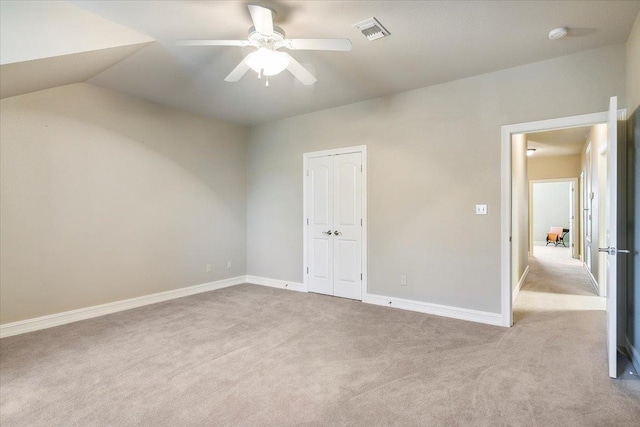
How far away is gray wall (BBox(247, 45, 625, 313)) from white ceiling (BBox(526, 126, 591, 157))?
269 cm

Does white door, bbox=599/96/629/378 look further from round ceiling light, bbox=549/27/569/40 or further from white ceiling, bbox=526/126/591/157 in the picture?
white ceiling, bbox=526/126/591/157

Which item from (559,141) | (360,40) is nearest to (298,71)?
(360,40)

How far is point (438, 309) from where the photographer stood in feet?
12.9

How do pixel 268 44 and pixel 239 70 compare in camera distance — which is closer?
pixel 268 44

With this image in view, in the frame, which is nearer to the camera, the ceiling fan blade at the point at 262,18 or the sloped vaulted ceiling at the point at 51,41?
the ceiling fan blade at the point at 262,18

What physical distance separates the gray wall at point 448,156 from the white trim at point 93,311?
8.96 feet

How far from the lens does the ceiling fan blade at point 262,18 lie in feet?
7.08

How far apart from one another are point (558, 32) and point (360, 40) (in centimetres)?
164

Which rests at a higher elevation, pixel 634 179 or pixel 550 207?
pixel 634 179

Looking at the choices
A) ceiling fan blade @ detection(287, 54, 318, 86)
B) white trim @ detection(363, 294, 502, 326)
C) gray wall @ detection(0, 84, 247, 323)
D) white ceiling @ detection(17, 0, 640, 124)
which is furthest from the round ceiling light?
gray wall @ detection(0, 84, 247, 323)

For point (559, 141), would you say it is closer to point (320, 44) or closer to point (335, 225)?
point (335, 225)

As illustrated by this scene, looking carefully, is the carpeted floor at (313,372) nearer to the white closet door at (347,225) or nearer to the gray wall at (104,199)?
the gray wall at (104,199)

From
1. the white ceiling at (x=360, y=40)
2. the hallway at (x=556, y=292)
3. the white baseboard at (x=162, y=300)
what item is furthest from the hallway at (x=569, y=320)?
the white ceiling at (x=360, y=40)

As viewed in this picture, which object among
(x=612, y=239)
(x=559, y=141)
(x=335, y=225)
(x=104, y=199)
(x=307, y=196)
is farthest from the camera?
(x=559, y=141)
